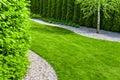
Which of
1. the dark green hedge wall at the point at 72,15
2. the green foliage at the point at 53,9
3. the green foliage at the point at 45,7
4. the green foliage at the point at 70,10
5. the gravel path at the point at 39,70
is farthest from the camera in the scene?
the green foliage at the point at 45,7

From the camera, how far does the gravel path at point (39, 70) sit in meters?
9.60

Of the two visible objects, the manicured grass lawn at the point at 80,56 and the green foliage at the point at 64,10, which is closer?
the manicured grass lawn at the point at 80,56

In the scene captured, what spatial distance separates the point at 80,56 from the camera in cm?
1269

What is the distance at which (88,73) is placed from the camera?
10.7 m

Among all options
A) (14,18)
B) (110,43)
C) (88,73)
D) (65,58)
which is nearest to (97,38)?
(110,43)

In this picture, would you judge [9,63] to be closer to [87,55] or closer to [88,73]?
[88,73]

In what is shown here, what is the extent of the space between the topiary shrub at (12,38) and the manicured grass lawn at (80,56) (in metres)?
2.49

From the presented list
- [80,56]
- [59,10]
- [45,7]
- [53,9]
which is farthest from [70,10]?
[80,56]

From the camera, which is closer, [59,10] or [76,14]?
[76,14]

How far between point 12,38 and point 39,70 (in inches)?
127

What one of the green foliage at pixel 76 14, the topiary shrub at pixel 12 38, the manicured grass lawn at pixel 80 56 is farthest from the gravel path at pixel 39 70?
the green foliage at pixel 76 14

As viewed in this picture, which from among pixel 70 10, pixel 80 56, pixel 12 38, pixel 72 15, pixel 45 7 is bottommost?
pixel 80 56

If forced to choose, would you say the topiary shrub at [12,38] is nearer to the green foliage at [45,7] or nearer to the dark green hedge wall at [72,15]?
the dark green hedge wall at [72,15]

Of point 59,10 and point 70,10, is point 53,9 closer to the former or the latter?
point 59,10
